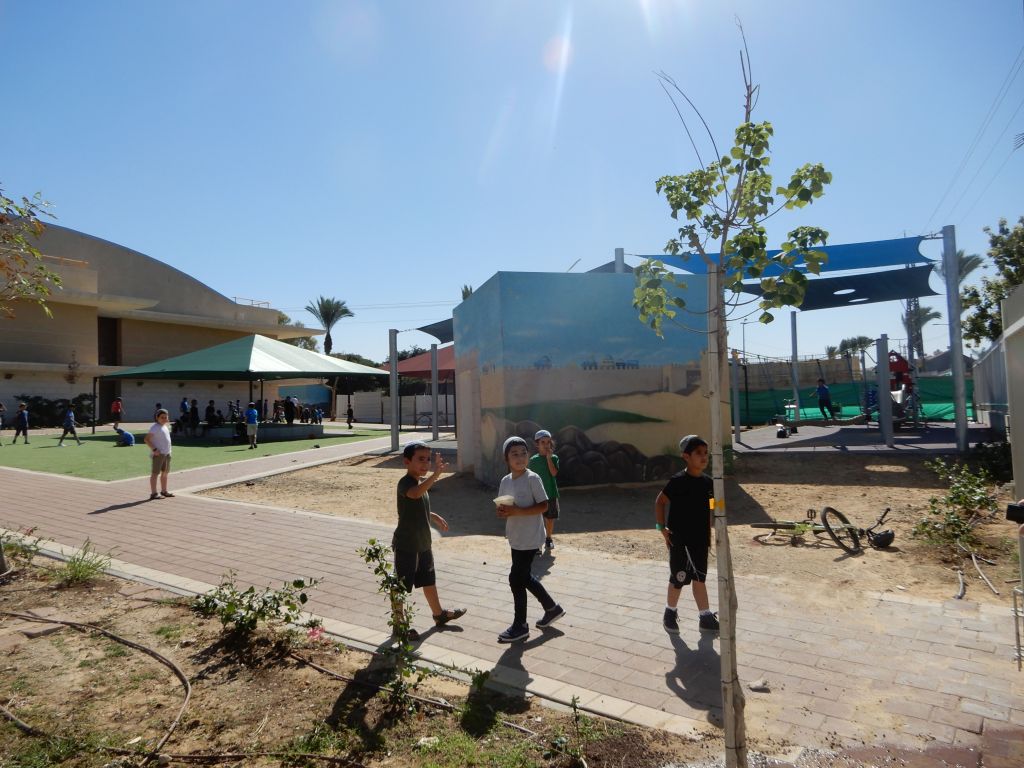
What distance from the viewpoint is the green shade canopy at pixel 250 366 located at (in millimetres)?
23328

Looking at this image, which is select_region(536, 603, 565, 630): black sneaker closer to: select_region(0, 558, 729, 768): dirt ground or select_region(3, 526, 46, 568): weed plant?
select_region(0, 558, 729, 768): dirt ground

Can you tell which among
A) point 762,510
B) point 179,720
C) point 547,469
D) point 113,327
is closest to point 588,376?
point 762,510

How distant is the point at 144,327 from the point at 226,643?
41.5 m

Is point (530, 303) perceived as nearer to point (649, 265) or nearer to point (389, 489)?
point (389, 489)

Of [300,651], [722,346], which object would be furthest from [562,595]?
[722,346]

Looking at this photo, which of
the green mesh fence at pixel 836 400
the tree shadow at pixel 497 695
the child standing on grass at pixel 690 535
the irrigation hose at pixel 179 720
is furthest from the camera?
the green mesh fence at pixel 836 400

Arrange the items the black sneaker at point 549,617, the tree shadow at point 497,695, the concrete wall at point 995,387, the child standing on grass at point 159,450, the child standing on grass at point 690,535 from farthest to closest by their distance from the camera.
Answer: the concrete wall at point 995,387 → the child standing on grass at point 159,450 → the black sneaker at point 549,617 → the child standing on grass at point 690,535 → the tree shadow at point 497,695

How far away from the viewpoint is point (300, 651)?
429 cm

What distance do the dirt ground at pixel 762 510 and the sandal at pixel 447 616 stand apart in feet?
7.87

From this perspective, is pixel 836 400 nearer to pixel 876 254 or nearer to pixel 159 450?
pixel 876 254

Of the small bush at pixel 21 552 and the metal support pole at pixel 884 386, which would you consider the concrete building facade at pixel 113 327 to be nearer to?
the small bush at pixel 21 552

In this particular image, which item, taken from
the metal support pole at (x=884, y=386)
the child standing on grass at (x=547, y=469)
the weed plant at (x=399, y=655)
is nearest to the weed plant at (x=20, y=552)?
the weed plant at (x=399, y=655)

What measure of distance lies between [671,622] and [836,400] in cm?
2278

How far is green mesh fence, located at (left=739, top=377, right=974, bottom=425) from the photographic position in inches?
948
